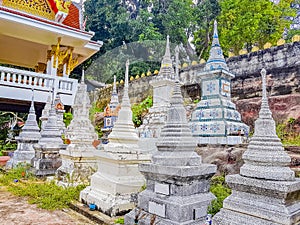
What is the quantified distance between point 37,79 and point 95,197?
8310mm

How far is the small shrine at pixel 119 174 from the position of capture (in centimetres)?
404

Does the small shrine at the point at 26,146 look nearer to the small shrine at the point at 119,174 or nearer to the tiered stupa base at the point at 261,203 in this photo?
the small shrine at the point at 119,174

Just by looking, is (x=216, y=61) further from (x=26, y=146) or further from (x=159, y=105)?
(x=26, y=146)

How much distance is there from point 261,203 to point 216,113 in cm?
344

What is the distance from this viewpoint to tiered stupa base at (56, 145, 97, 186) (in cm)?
542

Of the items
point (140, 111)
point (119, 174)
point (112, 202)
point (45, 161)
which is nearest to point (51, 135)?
point (45, 161)

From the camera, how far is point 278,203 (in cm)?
245

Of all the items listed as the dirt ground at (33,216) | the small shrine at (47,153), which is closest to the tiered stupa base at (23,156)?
the small shrine at (47,153)

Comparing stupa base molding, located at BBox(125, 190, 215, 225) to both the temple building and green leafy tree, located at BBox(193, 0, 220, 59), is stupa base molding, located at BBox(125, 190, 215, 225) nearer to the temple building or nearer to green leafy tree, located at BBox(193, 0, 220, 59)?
the temple building

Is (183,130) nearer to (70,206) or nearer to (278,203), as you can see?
(278,203)

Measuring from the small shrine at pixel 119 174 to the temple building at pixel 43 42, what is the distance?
7.60 meters

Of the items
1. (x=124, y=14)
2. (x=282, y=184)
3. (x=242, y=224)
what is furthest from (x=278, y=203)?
(x=124, y=14)

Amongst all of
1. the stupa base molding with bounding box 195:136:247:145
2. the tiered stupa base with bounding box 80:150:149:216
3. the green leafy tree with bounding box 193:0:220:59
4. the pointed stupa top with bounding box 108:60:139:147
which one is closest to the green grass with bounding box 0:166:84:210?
the tiered stupa base with bounding box 80:150:149:216

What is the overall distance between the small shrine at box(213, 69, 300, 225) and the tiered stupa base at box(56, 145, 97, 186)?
11.1 ft
